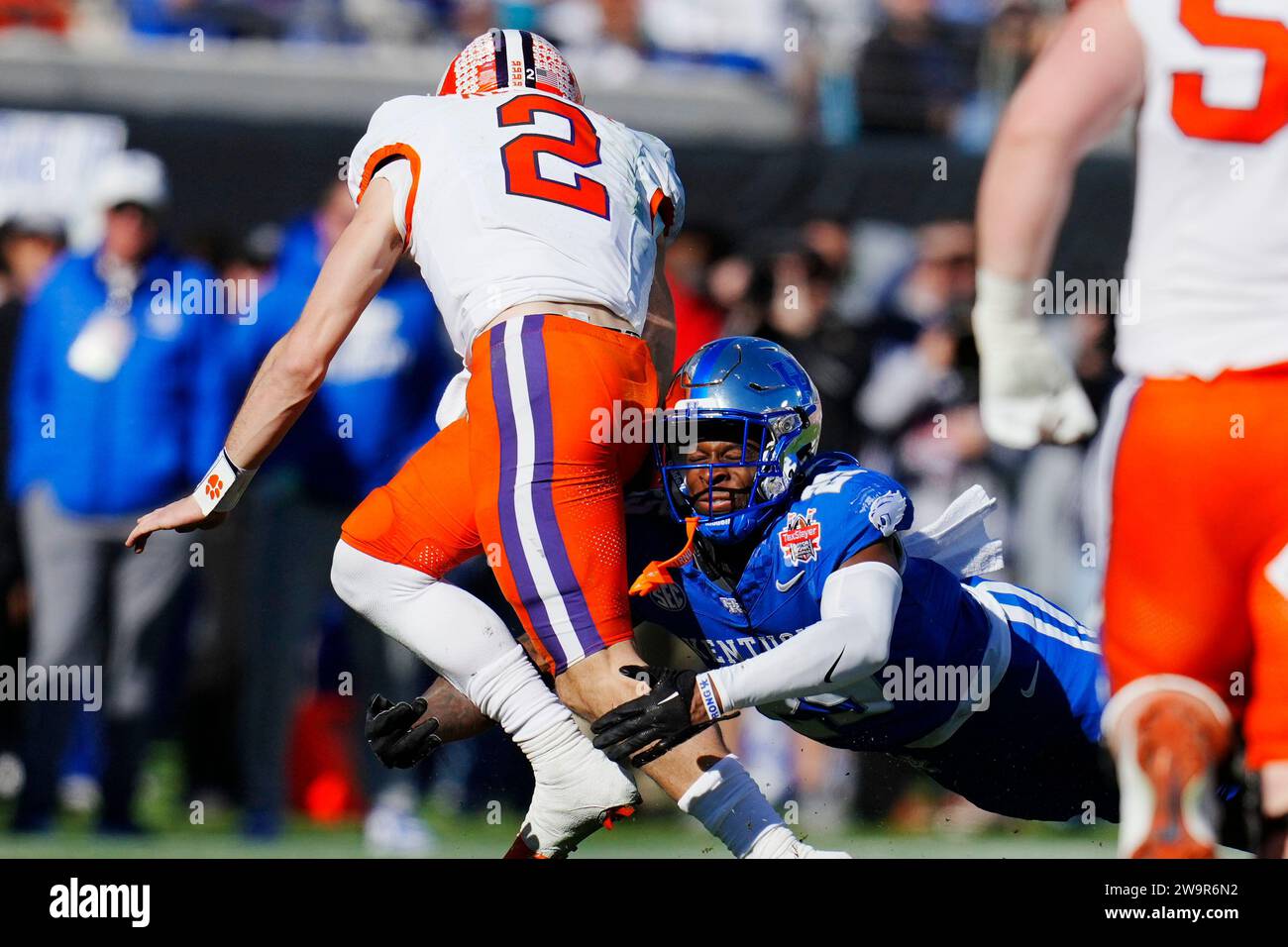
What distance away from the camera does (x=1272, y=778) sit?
3518 millimetres

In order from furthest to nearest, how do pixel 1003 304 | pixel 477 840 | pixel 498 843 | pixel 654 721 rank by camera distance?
1. pixel 477 840
2. pixel 498 843
3. pixel 654 721
4. pixel 1003 304

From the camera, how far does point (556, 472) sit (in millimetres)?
4461

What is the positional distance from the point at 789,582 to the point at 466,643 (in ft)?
2.69

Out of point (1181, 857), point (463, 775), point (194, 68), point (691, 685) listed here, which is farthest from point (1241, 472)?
point (194, 68)

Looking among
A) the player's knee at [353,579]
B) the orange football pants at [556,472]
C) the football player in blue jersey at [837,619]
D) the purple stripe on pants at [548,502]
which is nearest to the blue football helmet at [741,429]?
the football player in blue jersey at [837,619]

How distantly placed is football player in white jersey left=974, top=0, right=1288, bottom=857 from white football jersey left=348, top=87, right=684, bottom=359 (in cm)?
132

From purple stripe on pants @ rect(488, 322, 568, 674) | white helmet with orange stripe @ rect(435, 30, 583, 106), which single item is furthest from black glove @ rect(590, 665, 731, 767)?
white helmet with orange stripe @ rect(435, 30, 583, 106)

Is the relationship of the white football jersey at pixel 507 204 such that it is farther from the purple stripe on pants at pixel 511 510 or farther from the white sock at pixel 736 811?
the white sock at pixel 736 811

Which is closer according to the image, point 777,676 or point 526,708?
point 777,676

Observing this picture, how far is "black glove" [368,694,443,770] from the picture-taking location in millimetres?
4879

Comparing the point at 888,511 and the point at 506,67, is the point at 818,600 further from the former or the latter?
the point at 506,67

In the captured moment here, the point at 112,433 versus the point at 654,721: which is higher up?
the point at 112,433

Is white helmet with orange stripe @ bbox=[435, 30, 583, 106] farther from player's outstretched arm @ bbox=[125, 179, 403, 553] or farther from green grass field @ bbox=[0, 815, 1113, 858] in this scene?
green grass field @ bbox=[0, 815, 1113, 858]

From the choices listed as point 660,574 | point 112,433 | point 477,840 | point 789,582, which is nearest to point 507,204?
point 660,574
